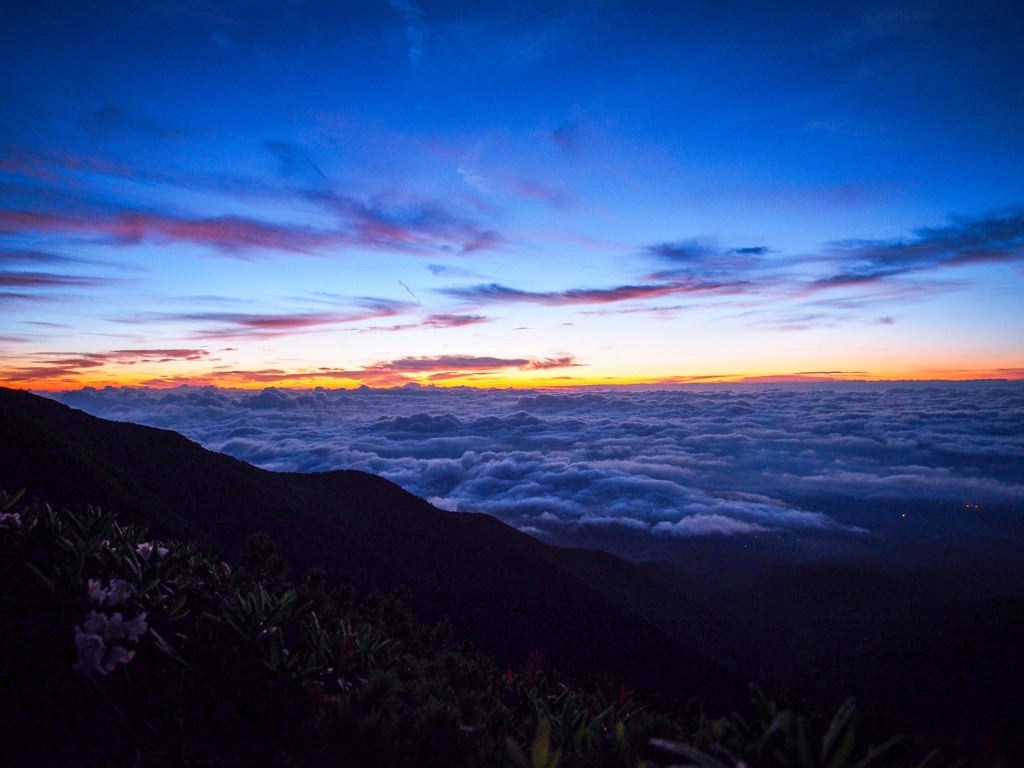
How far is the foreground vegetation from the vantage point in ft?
8.70

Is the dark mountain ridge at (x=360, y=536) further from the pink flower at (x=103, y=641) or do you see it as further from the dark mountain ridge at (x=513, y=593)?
the pink flower at (x=103, y=641)

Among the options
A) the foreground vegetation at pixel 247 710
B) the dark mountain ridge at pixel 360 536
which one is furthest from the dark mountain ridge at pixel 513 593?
the foreground vegetation at pixel 247 710

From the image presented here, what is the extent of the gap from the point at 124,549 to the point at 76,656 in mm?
1728

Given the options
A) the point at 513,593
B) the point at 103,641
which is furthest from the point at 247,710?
the point at 513,593

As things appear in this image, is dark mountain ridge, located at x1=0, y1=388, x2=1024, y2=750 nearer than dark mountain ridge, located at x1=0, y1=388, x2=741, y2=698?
No

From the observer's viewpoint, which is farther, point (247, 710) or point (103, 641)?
point (247, 710)

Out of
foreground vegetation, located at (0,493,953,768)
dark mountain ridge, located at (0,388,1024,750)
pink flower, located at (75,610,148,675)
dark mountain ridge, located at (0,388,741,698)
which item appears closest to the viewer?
foreground vegetation, located at (0,493,953,768)

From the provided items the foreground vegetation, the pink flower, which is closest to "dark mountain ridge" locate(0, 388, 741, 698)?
the foreground vegetation

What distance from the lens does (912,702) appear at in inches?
1171

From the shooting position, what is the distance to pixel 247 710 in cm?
356

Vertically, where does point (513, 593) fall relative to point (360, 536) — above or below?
below

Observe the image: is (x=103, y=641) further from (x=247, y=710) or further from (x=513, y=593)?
(x=513, y=593)

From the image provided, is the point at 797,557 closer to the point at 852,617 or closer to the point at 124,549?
the point at 852,617

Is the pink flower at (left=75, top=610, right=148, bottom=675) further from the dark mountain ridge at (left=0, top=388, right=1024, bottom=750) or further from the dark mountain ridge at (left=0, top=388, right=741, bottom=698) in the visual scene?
the dark mountain ridge at (left=0, top=388, right=741, bottom=698)
